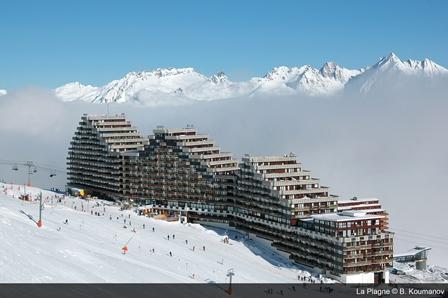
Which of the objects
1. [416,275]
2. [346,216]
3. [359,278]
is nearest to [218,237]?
[346,216]

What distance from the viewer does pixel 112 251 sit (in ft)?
380

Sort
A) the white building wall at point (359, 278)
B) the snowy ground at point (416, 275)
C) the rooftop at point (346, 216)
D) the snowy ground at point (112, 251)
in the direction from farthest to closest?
the snowy ground at point (416, 275) → the rooftop at point (346, 216) → the white building wall at point (359, 278) → the snowy ground at point (112, 251)

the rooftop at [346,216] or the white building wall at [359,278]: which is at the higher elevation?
the rooftop at [346,216]

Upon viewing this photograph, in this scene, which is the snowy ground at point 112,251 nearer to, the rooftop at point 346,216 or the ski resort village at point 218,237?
the ski resort village at point 218,237

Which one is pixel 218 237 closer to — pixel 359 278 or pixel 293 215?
pixel 293 215

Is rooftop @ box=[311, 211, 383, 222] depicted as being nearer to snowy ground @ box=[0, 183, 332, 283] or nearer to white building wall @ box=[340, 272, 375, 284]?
white building wall @ box=[340, 272, 375, 284]

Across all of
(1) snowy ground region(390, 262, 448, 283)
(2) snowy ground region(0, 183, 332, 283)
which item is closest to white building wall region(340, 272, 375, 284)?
(2) snowy ground region(0, 183, 332, 283)

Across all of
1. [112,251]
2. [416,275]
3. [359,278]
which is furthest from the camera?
[416,275]

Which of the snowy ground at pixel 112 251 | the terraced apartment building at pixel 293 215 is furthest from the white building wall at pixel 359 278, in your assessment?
the snowy ground at pixel 112 251

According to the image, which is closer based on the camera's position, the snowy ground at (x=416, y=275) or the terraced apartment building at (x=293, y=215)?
the terraced apartment building at (x=293, y=215)

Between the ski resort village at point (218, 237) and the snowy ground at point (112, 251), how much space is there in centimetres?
32

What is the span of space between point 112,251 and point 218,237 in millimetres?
55632

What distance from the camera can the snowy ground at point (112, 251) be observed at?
311 feet

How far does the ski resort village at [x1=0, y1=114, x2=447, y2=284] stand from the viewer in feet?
336
